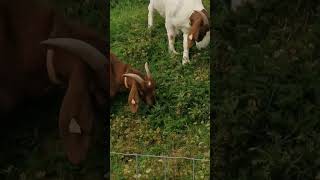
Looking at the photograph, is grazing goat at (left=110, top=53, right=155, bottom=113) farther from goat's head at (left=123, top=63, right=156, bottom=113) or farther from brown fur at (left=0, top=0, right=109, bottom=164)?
brown fur at (left=0, top=0, right=109, bottom=164)

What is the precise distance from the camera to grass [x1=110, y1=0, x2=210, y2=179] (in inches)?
121

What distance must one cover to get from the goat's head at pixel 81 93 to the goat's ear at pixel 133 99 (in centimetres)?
17

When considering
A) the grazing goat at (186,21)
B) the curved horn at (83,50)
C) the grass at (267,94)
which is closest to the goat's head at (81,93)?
the curved horn at (83,50)

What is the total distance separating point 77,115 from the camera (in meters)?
3.40

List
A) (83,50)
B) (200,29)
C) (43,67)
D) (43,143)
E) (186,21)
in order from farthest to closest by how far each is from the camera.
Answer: (43,143), (43,67), (83,50), (186,21), (200,29)

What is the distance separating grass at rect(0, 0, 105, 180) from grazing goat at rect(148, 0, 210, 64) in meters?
0.48

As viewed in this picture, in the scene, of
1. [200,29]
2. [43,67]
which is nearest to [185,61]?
[200,29]

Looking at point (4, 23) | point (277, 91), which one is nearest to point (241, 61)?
point (277, 91)

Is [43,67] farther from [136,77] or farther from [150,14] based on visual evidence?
[150,14]

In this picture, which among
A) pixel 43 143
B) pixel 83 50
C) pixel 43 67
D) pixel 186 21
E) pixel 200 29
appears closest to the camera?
pixel 200 29

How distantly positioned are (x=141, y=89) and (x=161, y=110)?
0.41ft

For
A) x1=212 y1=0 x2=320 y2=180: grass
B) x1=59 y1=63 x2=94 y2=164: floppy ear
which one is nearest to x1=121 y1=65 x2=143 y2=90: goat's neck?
x1=59 y1=63 x2=94 y2=164: floppy ear

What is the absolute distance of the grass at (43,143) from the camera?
3617mm

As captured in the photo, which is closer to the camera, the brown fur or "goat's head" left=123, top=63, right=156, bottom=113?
"goat's head" left=123, top=63, right=156, bottom=113
